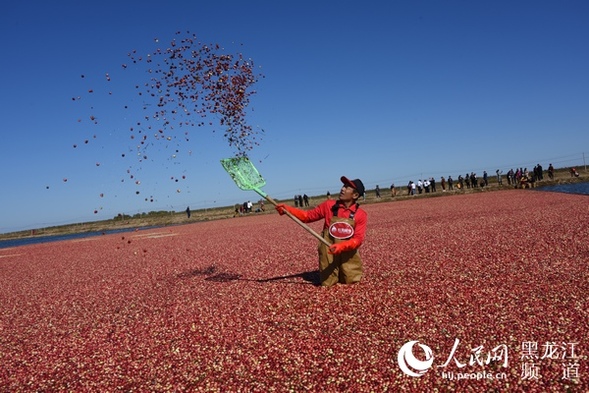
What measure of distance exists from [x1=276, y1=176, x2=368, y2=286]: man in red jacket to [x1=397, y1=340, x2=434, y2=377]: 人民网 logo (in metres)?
2.33

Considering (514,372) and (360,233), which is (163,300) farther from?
(514,372)

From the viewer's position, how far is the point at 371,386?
3475 mm

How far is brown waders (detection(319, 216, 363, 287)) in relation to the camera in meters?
6.61

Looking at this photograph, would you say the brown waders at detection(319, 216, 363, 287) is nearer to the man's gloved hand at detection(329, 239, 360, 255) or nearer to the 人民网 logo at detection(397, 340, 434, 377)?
the man's gloved hand at detection(329, 239, 360, 255)

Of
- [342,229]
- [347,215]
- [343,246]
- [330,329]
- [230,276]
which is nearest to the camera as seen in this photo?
[330,329]

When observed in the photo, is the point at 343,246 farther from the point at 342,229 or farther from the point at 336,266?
the point at 336,266

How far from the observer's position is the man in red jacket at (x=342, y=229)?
21.1 feet

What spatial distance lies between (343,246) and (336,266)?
703mm

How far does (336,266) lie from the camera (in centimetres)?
668

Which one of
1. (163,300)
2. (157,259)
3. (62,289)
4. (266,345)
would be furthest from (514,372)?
(157,259)

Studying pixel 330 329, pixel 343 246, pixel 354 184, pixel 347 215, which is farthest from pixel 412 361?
pixel 354 184
